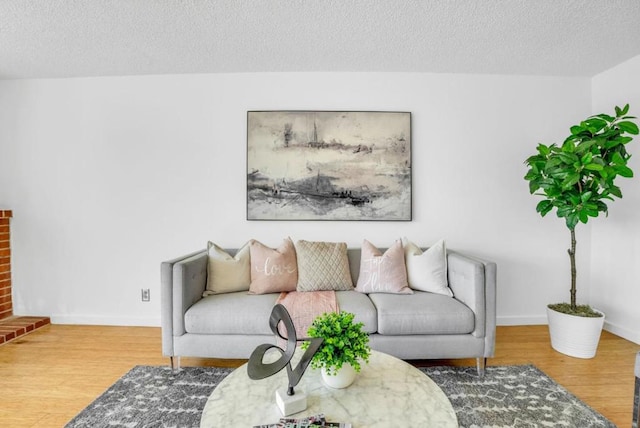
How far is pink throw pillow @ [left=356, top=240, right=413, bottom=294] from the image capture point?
8.27ft

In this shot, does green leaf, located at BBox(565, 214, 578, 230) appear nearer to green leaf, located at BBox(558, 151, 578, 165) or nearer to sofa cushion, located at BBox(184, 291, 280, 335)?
green leaf, located at BBox(558, 151, 578, 165)

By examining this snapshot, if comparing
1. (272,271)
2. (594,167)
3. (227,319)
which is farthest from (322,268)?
(594,167)

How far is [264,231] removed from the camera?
312 cm

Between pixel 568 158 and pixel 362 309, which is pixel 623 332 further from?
pixel 362 309

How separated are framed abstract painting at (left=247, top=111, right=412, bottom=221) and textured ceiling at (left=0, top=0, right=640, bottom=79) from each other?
0.48 m

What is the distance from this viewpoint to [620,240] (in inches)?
114

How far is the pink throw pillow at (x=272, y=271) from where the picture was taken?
253cm

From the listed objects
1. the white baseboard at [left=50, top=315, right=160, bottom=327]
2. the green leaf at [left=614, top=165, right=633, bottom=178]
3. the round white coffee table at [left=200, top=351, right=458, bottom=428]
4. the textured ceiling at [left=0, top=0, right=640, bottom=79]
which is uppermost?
the textured ceiling at [left=0, top=0, right=640, bottom=79]

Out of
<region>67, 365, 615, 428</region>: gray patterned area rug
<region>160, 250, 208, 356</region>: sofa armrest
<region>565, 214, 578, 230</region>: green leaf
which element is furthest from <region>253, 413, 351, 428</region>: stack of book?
<region>565, 214, 578, 230</region>: green leaf

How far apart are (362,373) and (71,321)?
3172 mm

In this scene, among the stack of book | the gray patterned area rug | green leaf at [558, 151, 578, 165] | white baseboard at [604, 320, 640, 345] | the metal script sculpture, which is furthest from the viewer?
white baseboard at [604, 320, 640, 345]

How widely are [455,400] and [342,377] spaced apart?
985 millimetres

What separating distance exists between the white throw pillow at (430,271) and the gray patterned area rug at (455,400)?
0.58 metres

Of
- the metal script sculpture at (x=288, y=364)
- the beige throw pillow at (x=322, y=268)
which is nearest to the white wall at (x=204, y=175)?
the beige throw pillow at (x=322, y=268)
